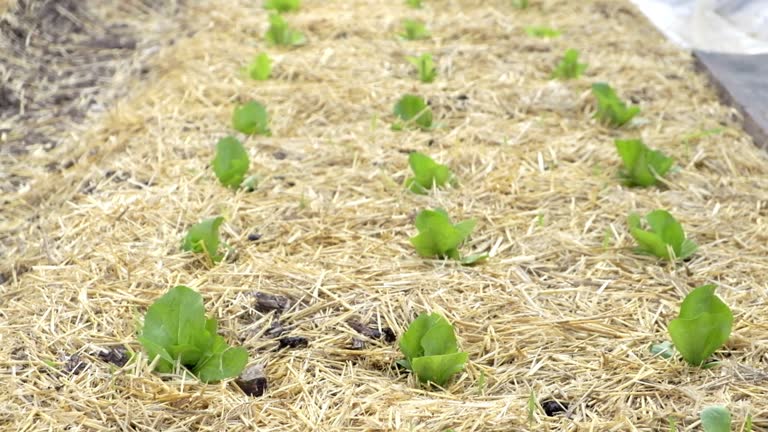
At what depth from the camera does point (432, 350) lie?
6.27ft

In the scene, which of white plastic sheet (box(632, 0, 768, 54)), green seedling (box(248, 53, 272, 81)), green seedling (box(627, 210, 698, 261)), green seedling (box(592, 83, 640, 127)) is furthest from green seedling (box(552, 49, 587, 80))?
green seedling (box(627, 210, 698, 261))

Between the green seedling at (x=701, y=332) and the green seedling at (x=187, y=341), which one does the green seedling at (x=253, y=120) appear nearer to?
the green seedling at (x=187, y=341)

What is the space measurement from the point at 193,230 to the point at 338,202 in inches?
21.4

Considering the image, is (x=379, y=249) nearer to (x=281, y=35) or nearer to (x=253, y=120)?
(x=253, y=120)

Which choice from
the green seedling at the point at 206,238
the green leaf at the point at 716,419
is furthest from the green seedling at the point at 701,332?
the green seedling at the point at 206,238

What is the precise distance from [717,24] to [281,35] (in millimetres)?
→ 2133

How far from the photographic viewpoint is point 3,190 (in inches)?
123

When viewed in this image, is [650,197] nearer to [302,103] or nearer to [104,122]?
[302,103]

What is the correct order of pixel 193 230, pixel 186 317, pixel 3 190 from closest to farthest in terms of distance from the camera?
pixel 186 317 < pixel 193 230 < pixel 3 190

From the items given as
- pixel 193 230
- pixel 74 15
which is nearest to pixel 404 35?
pixel 74 15

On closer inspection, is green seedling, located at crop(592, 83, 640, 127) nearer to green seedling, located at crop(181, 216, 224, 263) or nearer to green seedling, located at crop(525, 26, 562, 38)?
green seedling, located at crop(525, 26, 562, 38)

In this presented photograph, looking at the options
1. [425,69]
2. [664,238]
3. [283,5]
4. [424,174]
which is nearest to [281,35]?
[283,5]

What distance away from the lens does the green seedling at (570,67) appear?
388cm

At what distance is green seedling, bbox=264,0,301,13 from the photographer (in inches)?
202
